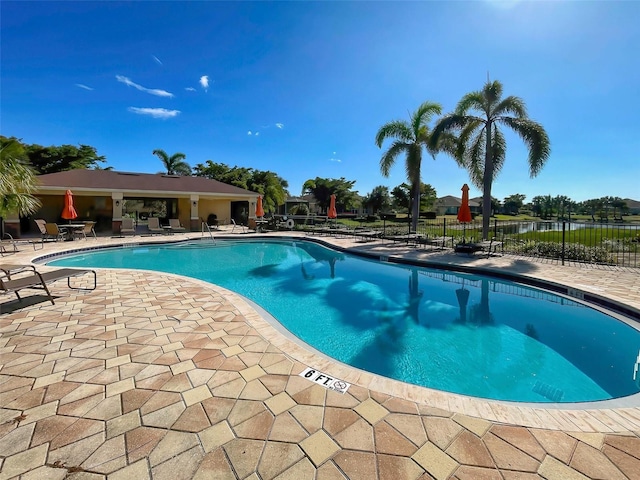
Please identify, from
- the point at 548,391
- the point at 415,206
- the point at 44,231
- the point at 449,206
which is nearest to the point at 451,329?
the point at 548,391

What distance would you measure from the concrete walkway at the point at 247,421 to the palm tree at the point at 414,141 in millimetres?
12777

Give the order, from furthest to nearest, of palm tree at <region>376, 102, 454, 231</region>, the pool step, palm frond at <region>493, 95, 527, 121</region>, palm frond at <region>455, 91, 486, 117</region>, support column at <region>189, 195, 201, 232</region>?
support column at <region>189, 195, 201, 232</region> < palm tree at <region>376, 102, 454, 231</region> < palm frond at <region>455, 91, 486, 117</region> < palm frond at <region>493, 95, 527, 121</region> < the pool step

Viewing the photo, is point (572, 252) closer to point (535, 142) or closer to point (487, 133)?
point (535, 142)

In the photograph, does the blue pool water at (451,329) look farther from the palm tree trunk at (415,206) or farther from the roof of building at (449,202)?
the roof of building at (449,202)

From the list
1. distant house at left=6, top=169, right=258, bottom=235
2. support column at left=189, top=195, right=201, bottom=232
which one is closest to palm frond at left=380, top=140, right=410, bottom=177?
distant house at left=6, top=169, right=258, bottom=235

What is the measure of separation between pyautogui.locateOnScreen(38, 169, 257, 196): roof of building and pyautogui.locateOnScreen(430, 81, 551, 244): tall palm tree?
14.9m

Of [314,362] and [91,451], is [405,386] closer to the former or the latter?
[314,362]

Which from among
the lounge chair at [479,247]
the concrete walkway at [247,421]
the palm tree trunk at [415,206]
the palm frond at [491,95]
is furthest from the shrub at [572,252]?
the concrete walkway at [247,421]

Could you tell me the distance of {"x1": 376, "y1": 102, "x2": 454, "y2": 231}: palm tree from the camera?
1455 centimetres

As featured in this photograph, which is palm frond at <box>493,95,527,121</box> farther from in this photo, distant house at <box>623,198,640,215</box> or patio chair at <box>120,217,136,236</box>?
distant house at <box>623,198,640,215</box>

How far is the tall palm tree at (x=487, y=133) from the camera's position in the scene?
11.1 meters

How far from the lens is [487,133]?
1207cm

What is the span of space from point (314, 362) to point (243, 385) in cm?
85

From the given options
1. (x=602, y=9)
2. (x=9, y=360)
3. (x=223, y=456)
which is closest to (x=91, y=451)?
(x=223, y=456)
